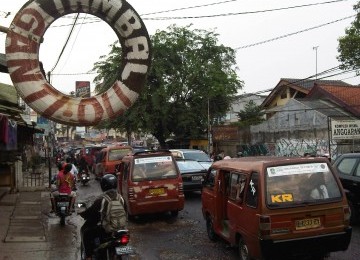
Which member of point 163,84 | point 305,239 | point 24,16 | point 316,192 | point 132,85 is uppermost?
point 163,84

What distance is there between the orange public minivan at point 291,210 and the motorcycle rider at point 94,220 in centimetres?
194

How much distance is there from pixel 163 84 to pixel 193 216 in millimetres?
25008

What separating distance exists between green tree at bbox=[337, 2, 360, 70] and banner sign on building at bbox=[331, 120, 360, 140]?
477 centimetres

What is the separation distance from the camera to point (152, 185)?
12227 millimetres

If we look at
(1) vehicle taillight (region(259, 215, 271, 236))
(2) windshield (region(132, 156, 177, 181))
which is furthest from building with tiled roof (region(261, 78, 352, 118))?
(1) vehicle taillight (region(259, 215, 271, 236))

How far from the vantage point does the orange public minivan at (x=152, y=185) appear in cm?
1212

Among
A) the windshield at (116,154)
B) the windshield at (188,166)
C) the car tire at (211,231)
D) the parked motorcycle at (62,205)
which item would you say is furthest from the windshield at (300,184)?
the windshield at (116,154)

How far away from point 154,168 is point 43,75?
927 centimetres

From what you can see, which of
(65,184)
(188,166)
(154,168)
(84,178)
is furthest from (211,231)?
(84,178)

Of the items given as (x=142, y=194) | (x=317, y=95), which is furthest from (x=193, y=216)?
(x=317, y=95)

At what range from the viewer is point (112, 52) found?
117 feet

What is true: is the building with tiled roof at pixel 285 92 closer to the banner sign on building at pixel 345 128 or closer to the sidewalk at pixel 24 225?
the banner sign on building at pixel 345 128

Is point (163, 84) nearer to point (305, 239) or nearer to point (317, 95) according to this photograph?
point (317, 95)

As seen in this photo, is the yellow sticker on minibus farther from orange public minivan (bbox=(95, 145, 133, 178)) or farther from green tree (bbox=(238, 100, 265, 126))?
green tree (bbox=(238, 100, 265, 126))
